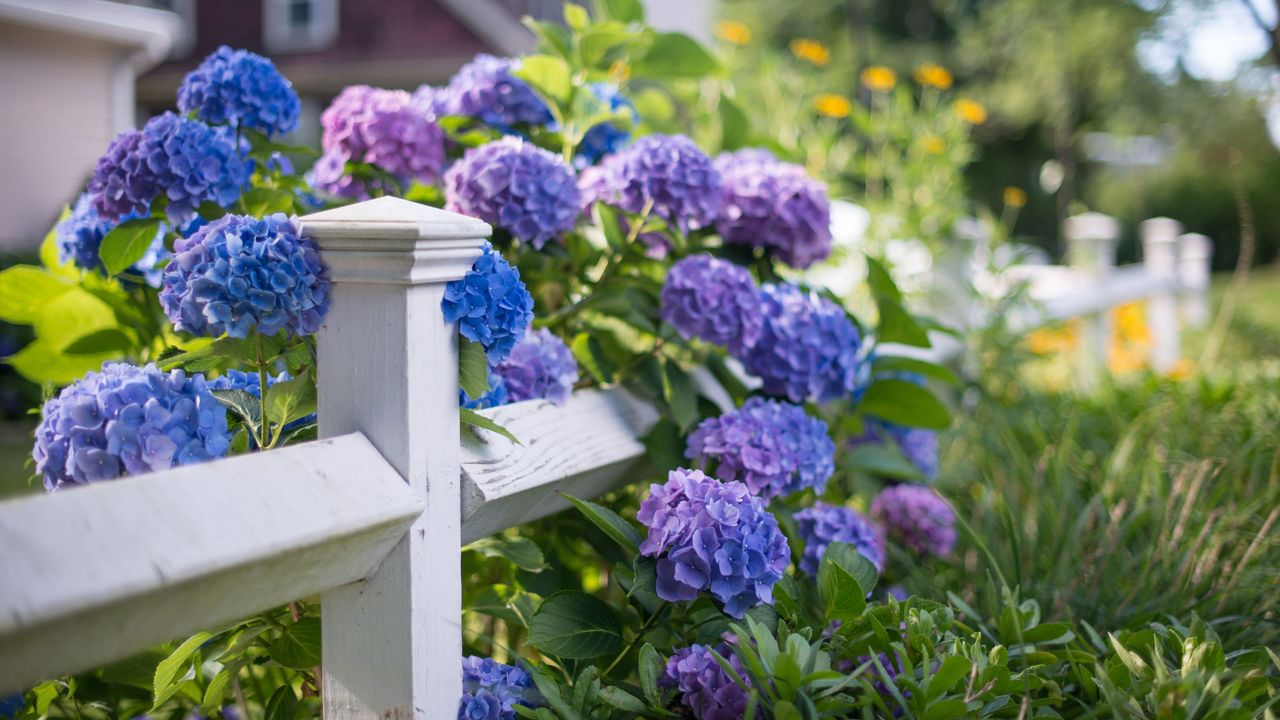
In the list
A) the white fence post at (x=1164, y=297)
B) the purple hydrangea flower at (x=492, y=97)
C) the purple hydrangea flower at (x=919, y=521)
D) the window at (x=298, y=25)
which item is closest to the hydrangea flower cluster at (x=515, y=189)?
the purple hydrangea flower at (x=492, y=97)

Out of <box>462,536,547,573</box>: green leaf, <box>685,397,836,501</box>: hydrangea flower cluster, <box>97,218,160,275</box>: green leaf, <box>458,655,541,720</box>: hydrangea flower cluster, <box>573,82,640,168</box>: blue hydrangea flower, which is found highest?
<box>573,82,640,168</box>: blue hydrangea flower

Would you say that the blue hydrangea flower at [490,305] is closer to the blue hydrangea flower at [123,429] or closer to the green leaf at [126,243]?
the blue hydrangea flower at [123,429]

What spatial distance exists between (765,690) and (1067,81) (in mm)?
16919

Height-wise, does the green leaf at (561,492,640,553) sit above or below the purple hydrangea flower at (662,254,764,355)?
below

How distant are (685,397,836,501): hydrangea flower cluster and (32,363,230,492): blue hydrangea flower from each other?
0.67 meters

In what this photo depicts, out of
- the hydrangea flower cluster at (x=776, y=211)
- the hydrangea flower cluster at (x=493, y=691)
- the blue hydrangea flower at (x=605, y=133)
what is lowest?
the hydrangea flower cluster at (x=493, y=691)

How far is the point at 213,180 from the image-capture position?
1309mm

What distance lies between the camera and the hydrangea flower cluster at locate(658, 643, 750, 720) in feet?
3.47

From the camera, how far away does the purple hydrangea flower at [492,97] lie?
5.43 ft

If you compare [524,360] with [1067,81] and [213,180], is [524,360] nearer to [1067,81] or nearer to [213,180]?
[213,180]

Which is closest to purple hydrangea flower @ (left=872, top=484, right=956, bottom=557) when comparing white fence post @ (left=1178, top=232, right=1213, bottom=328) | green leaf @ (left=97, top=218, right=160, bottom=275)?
green leaf @ (left=97, top=218, right=160, bottom=275)

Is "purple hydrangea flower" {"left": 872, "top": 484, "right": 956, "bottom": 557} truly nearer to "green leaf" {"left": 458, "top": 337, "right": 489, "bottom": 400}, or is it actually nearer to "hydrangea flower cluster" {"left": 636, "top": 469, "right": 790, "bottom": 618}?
"hydrangea flower cluster" {"left": 636, "top": 469, "right": 790, "bottom": 618}

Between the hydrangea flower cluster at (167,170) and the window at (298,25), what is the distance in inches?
546

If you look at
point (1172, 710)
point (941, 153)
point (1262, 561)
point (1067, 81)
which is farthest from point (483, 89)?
point (1067, 81)
